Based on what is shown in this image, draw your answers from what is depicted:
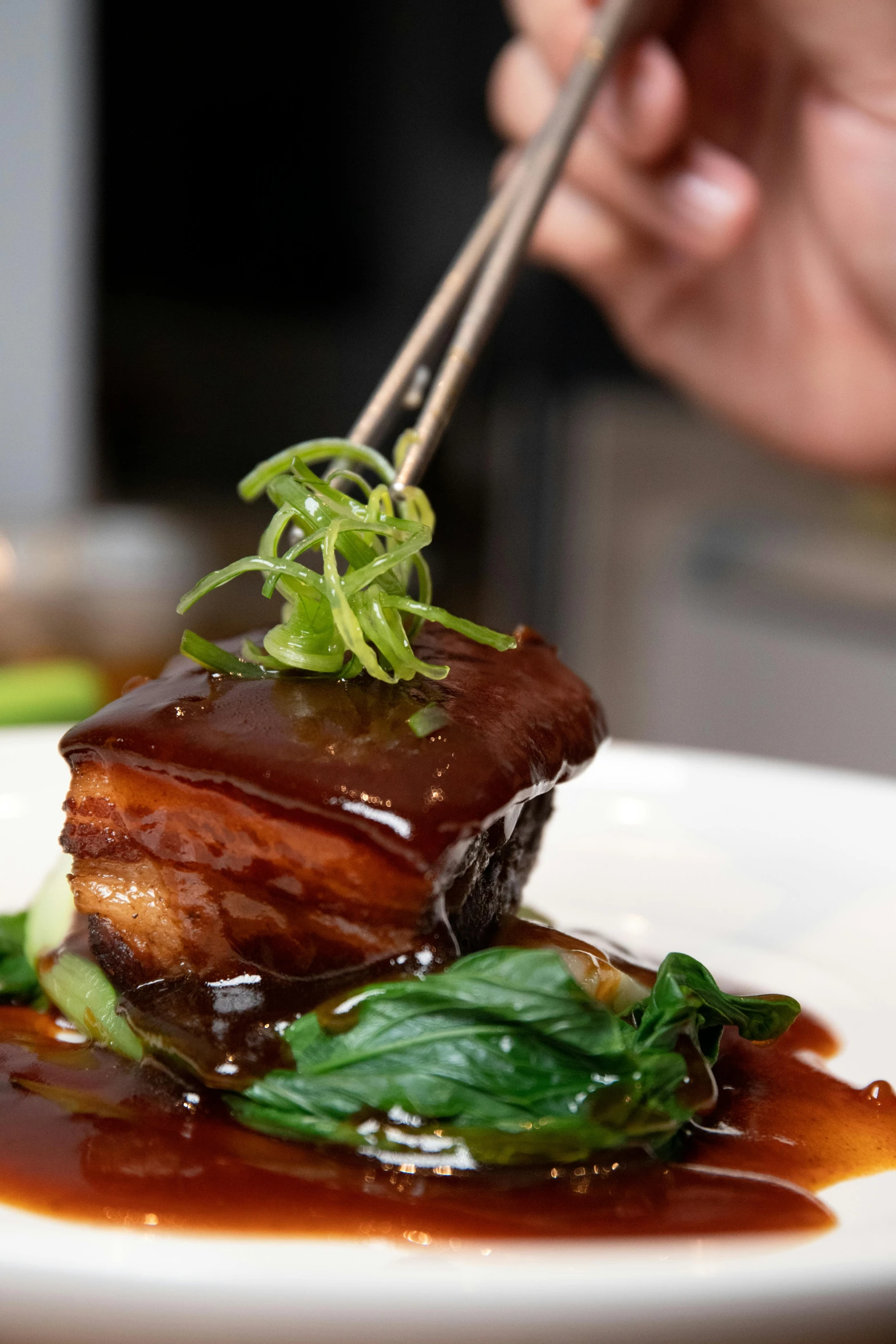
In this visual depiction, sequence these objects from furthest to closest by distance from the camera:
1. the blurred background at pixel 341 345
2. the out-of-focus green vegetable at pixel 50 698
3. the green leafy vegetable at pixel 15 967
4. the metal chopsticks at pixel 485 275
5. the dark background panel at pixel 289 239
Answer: the dark background panel at pixel 289 239, the blurred background at pixel 341 345, the out-of-focus green vegetable at pixel 50 698, the metal chopsticks at pixel 485 275, the green leafy vegetable at pixel 15 967

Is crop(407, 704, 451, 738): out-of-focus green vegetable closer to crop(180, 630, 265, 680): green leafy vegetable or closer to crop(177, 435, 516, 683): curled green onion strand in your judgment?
crop(177, 435, 516, 683): curled green onion strand

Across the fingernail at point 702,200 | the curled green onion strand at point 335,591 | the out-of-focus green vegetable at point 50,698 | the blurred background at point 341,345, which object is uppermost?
the blurred background at point 341,345

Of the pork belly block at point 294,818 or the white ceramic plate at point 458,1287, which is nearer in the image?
the white ceramic plate at point 458,1287

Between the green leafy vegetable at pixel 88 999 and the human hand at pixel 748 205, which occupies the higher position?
the human hand at pixel 748 205

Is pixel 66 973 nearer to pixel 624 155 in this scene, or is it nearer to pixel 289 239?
pixel 624 155

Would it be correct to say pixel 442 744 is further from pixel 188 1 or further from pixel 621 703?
pixel 188 1

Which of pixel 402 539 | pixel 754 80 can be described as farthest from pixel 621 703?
pixel 402 539

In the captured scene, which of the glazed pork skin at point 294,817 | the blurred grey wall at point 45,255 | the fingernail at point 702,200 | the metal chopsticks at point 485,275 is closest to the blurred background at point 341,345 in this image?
the blurred grey wall at point 45,255

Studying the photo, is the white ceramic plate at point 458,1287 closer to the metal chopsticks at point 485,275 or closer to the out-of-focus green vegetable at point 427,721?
the out-of-focus green vegetable at point 427,721
